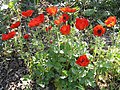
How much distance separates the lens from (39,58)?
10.4 feet

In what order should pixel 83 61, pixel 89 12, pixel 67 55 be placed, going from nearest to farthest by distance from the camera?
1. pixel 83 61
2. pixel 67 55
3. pixel 89 12

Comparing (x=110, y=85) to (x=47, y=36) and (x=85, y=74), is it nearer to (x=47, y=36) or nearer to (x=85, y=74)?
(x=85, y=74)

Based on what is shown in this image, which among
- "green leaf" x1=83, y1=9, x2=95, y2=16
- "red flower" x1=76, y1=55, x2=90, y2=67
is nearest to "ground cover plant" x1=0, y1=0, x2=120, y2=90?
"red flower" x1=76, y1=55, x2=90, y2=67

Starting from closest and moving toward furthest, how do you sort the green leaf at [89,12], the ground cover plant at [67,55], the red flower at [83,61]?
the red flower at [83,61] < the ground cover plant at [67,55] < the green leaf at [89,12]

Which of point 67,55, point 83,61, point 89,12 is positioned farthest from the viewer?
point 89,12

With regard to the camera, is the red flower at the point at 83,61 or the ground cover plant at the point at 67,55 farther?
the ground cover plant at the point at 67,55

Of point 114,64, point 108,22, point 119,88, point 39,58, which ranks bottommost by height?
point 119,88

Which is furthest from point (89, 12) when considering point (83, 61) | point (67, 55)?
point (83, 61)

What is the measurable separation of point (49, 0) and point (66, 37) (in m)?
1.41

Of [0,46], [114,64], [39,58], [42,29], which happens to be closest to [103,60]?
[114,64]

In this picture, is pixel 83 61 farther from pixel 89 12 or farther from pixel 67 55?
pixel 89 12

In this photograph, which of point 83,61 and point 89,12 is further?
point 89,12

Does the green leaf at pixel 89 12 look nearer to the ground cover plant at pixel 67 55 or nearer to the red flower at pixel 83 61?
the ground cover plant at pixel 67 55

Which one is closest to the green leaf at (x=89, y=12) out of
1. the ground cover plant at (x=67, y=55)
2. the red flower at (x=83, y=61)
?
the ground cover plant at (x=67, y=55)
